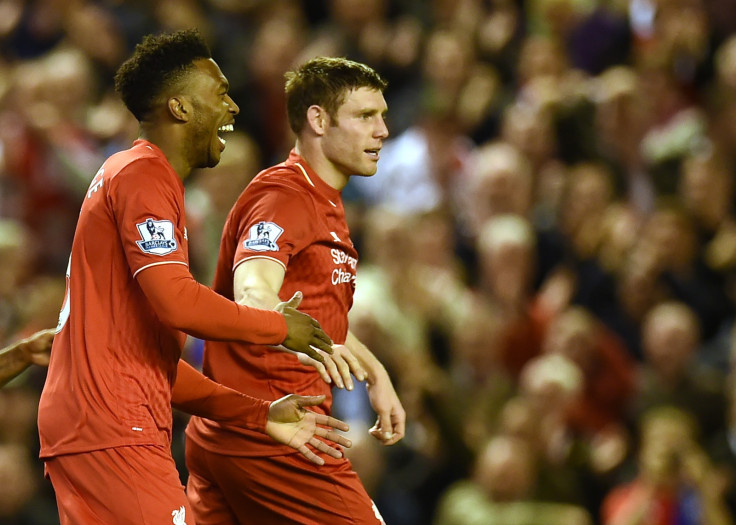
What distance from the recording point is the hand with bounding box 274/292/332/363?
3.58 metres

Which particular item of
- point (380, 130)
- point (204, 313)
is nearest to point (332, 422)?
point (204, 313)

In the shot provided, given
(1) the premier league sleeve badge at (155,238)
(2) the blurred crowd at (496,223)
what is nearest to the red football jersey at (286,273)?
(1) the premier league sleeve badge at (155,238)

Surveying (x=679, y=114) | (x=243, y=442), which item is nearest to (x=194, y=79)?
(x=243, y=442)

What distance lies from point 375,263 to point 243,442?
3.62m

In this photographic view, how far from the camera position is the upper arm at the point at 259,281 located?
377 centimetres

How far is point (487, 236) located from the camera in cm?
780

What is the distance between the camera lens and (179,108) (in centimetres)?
368

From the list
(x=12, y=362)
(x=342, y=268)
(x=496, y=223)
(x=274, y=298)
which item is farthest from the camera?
(x=496, y=223)

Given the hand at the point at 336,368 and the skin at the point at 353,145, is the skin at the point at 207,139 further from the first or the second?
the skin at the point at 353,145

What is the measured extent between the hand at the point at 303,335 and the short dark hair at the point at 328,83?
0.95m

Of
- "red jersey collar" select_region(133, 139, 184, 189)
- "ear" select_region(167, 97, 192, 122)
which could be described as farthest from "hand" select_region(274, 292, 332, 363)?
"ear" select_region(167, 97, 192, 122)

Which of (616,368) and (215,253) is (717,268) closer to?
(616,368)

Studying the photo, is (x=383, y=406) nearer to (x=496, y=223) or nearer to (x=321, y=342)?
(x=321, y=342)

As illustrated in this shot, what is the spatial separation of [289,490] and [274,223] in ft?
2.78
